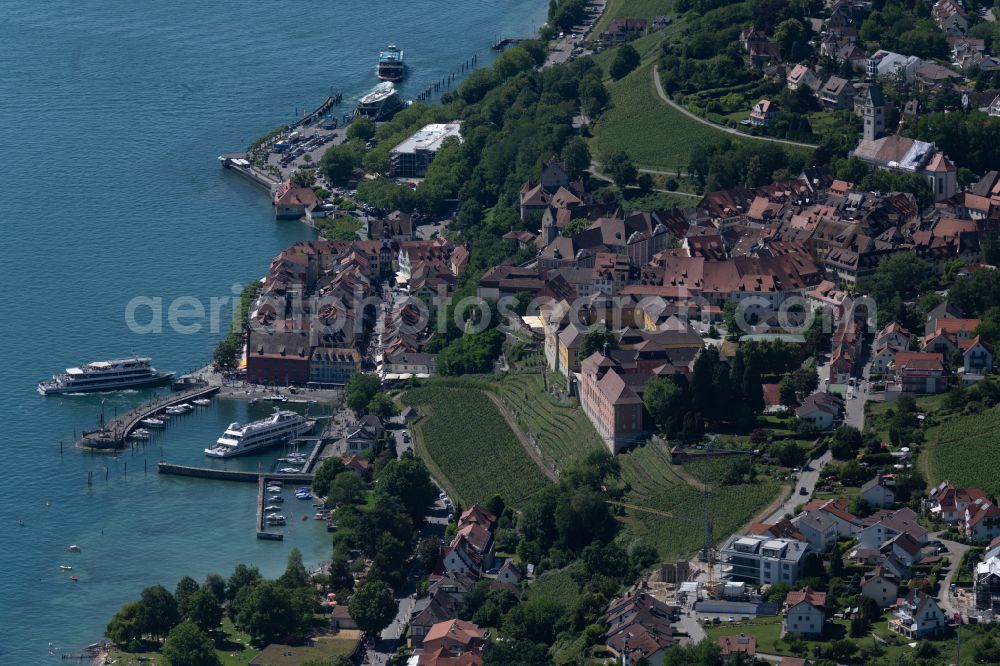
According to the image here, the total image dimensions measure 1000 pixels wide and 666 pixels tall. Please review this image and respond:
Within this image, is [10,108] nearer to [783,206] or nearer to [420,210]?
[420,210]

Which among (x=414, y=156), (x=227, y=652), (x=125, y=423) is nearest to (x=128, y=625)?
(x=227, y=652)

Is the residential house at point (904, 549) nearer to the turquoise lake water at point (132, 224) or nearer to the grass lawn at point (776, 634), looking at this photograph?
the grass lawn at point (776, 634)

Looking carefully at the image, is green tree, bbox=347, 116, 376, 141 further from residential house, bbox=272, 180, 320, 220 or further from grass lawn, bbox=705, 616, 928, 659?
grass lawn, bbox=705, 616, 928, 659

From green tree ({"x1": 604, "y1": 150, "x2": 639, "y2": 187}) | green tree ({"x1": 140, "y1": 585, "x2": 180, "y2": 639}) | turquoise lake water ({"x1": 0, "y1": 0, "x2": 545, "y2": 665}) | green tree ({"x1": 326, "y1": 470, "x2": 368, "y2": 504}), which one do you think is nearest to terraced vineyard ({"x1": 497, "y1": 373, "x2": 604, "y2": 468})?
green tree ({"x1": 326, "y1": 470, "x2": 368, "y2": 504})

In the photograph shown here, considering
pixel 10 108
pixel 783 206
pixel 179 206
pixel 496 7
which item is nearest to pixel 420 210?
pixel 179 206

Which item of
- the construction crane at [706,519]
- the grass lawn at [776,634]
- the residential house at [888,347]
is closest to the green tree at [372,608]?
the construction crane at [706,519]
